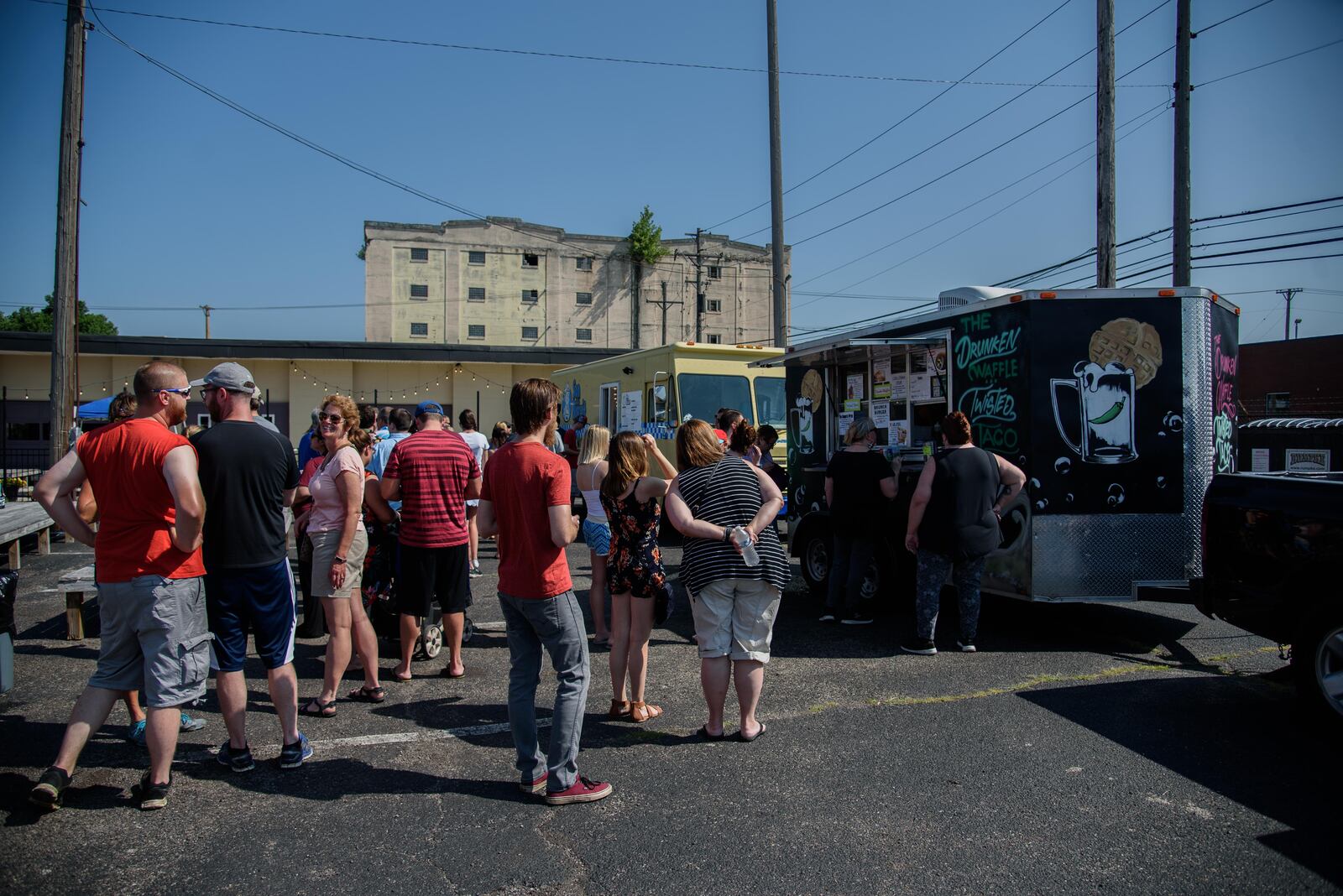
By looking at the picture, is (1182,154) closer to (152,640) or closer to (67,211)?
(152,640)

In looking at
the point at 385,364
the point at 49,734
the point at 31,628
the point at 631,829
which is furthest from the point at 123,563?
the point at 385,364

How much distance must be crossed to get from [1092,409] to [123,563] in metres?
6.36

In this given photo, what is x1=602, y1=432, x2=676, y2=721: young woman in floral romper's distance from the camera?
489 cm

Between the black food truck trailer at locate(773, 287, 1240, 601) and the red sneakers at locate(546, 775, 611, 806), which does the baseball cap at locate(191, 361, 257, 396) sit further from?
the black food truck trailer at locate(773, 287, 1240, 601)

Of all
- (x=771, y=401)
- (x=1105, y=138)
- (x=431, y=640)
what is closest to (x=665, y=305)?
(x=771, y=401)

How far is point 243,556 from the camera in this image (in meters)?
4.11

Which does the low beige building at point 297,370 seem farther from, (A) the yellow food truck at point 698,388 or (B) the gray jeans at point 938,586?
(B) the gray jeans at point 938,586

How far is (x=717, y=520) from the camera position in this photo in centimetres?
459

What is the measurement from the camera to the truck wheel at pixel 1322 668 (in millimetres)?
4660

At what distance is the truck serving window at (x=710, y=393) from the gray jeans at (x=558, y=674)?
8.91 metres

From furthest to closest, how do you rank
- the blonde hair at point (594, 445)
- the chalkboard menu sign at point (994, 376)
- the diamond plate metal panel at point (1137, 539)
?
the chalkboard menu sign at point (994, 376) < the diamond plate metal panel at point (1137, 539) < the blonde hair at point (594, 445)

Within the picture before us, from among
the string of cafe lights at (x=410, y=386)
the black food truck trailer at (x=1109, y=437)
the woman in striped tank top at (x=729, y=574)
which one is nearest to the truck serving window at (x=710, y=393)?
the black food truck trailer at (x=1109, y=437)

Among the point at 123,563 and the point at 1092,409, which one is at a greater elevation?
the point at 1092,409

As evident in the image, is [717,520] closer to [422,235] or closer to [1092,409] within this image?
[1092,409]
